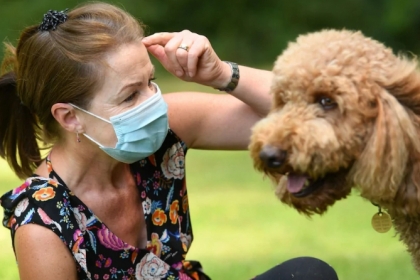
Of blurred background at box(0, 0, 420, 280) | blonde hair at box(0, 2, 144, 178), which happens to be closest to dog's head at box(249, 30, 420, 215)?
blurred background at box(0, 0, 420, 280)

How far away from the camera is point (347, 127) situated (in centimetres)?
267

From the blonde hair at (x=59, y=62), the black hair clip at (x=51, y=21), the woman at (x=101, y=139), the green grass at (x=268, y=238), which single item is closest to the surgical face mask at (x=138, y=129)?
the woman at (x=101, y=139)

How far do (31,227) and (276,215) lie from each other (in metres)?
3.67

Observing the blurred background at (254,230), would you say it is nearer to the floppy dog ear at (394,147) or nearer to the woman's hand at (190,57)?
the woman's hand at (190,57)

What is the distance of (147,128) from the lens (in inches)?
132

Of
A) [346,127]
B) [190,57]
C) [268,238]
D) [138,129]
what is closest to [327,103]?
[346,127]

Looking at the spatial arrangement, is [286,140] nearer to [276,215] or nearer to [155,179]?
[155,179]

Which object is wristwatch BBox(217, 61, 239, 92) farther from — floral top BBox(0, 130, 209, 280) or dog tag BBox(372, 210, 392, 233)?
dog tag BBox(372, 210, 392, 233)

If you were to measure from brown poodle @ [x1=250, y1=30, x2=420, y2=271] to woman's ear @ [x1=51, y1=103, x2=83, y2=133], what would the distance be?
2.81 ft

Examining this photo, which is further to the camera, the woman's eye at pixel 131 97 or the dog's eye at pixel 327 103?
the woman's eye at pixel 131 97

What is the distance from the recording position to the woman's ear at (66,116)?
3.29 m

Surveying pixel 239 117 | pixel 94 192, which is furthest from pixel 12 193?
pixel 239 117

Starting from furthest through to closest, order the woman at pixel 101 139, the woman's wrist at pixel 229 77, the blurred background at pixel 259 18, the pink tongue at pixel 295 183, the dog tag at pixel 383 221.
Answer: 1. the blurred background at pixel 259 18
2. the woman's wrist at pixel 229 77
3. the woman at pixel 101 139
4. the dog tag at pixel 383 221
5. the pink tongue at pixel 295 183

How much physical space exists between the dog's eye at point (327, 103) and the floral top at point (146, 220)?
106 cm
